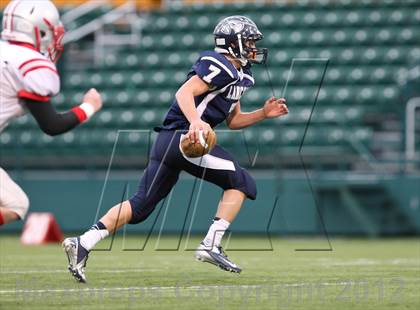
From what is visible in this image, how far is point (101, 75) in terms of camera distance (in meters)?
15.3

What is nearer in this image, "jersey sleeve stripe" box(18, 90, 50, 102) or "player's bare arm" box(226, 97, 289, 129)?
"jersey sleeve stripe" box(18, 90, 50, 102)

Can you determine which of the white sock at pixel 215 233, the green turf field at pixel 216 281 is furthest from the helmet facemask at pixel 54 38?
the white sock at pixel 215 233

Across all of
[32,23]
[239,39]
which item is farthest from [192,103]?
[32,23]

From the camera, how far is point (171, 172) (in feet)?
20.0

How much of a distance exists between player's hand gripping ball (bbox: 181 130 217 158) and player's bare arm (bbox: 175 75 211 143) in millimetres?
34

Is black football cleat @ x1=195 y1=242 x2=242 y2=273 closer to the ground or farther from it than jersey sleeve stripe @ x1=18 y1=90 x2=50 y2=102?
closer to the ground

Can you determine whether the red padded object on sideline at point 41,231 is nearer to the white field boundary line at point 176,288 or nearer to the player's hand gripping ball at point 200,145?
the player's hand gripping ball at point 200,145

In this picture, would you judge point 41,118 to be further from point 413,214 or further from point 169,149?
point 413,214

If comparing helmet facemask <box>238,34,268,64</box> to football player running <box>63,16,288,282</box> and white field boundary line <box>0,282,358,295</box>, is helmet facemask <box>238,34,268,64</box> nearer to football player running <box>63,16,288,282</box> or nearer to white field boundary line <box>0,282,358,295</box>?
football player running <box>63,16,288,282</box>

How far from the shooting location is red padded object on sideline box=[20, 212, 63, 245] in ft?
36.0

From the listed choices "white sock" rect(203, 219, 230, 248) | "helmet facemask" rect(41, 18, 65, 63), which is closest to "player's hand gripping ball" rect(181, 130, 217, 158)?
"white sock" rect(203, 219, 230, 248)

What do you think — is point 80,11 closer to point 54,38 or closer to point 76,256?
point 76,256

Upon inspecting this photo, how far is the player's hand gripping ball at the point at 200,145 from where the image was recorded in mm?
5719

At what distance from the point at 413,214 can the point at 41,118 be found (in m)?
7.53
